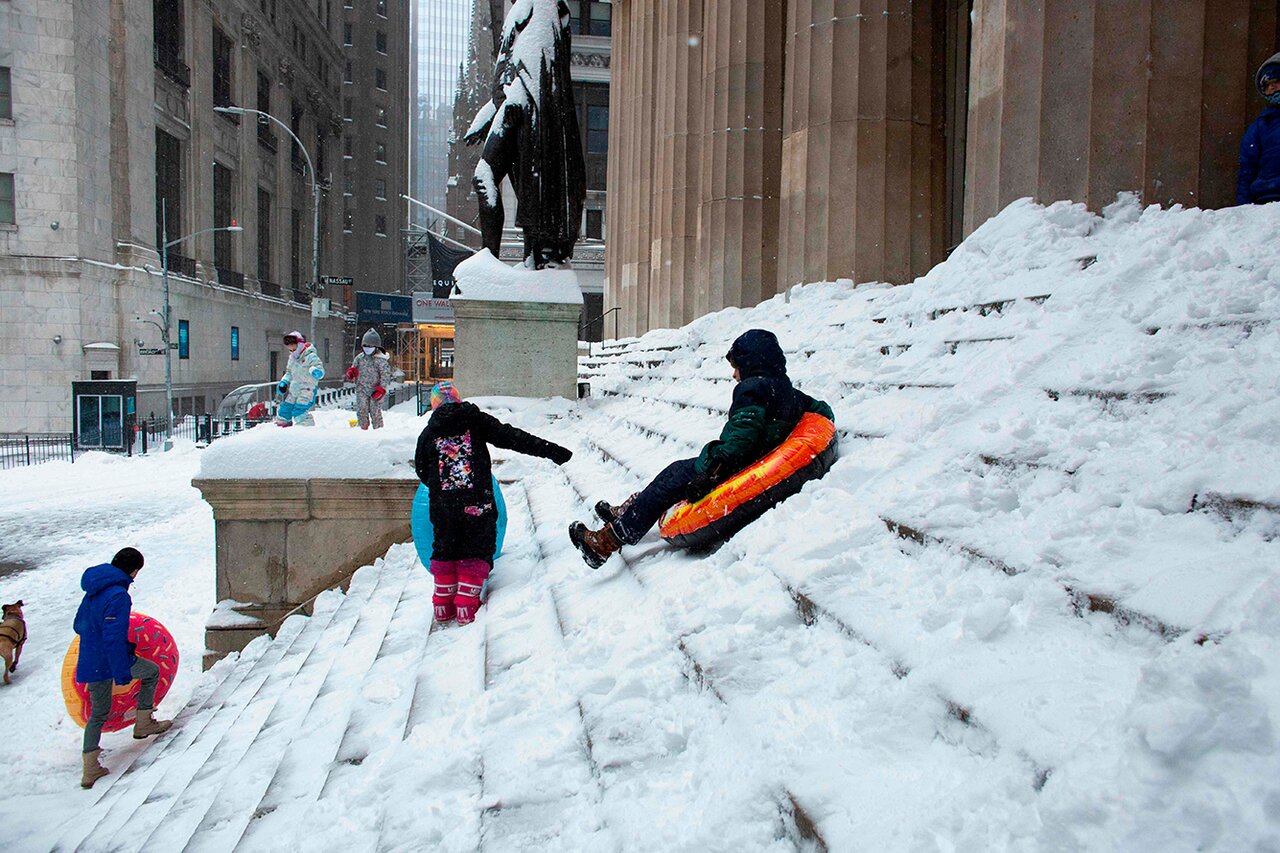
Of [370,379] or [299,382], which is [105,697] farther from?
[370,379]

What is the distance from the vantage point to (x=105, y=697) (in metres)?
5.87

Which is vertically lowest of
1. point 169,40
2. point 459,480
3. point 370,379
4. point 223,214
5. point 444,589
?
point 444,589

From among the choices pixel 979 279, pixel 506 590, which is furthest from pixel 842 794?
pixel 979 279

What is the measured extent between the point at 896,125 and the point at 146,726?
9.17 metres

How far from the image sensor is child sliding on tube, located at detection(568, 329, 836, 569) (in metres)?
3.98

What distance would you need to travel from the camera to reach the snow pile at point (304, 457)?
22.8ft

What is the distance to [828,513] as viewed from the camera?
3521mm

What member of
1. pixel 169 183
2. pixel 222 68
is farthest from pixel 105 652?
pixel 222 68

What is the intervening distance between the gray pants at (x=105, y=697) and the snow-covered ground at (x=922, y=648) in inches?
14.4

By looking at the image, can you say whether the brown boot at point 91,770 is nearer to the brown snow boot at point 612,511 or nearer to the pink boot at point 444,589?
the pink boot at point 444,589

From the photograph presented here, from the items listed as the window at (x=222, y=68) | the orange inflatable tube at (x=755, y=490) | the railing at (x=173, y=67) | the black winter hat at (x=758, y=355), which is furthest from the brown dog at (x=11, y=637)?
the window at (x=222, y=68)

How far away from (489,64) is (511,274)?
61.5 metres

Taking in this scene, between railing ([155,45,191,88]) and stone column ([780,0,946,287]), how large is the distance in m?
29.1

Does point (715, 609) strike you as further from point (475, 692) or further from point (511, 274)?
point (511, 274)
